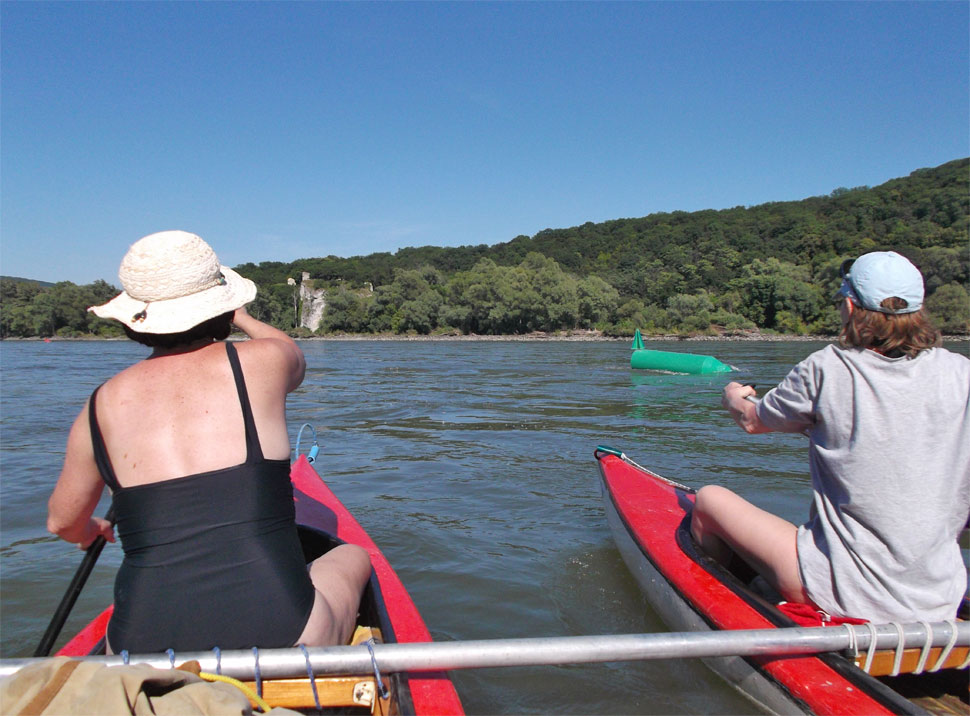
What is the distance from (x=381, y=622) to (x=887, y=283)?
2.22 m

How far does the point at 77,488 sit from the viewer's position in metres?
1.90

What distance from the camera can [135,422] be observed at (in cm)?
176

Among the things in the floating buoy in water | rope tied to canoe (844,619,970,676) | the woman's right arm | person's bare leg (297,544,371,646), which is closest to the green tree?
the floating buoy in water

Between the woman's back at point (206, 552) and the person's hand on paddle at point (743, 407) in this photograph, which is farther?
the person's hand on paddle at point (743, 407)

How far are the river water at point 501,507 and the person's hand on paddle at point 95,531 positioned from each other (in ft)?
5.66

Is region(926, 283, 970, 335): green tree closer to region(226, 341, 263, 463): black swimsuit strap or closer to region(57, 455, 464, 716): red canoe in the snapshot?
region(57, 455, 464, 716): red canoe

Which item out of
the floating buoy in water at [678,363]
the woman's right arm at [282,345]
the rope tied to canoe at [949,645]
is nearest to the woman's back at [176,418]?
the woman's right arm at [282,345]

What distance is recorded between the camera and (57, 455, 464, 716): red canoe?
2.02m

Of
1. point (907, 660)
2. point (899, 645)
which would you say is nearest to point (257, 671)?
point (899, 645)

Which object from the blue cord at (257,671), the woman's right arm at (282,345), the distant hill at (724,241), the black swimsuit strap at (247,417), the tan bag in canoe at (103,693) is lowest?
the blue cord at (257,671)

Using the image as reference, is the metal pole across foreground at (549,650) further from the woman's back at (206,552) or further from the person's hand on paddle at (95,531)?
the person's hand on paddle at (95,531)

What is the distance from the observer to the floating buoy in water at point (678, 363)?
20266 millimetres

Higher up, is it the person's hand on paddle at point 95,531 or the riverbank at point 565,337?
the person's hand on paddle at point 95,531

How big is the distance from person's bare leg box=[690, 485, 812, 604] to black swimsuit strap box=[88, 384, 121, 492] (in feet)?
7.63
